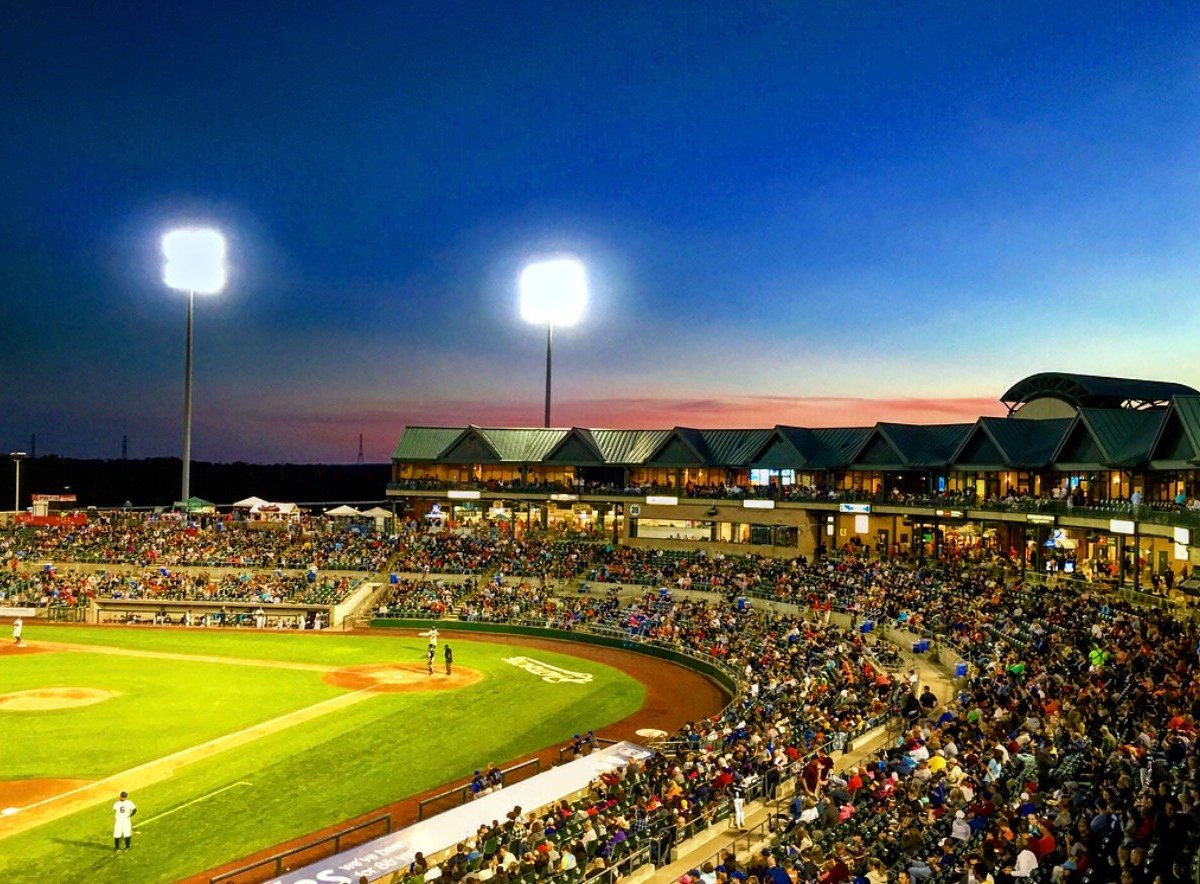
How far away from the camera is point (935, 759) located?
17984mm

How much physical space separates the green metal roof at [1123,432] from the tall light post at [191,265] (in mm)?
53792

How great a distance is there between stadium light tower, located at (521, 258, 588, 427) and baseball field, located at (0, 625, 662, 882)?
2807 centimetres

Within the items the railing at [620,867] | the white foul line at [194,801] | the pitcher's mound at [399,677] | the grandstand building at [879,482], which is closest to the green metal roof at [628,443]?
the grandstand building at [879,482]

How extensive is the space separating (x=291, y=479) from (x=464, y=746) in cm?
17811

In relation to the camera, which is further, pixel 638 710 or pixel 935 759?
pixel 638 710

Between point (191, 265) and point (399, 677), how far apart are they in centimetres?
3806

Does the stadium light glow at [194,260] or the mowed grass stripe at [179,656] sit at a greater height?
the stadium light glow at [194,260]

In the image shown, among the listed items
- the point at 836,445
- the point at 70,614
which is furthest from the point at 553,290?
the point at 70,614

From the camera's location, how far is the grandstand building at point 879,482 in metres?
37.1

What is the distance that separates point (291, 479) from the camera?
195500mm

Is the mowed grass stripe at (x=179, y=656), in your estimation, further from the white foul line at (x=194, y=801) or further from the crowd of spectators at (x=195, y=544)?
the white foul line at (x=194, y=801)

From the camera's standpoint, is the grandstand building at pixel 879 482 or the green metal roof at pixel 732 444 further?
the green metal roof at pixel 732 444

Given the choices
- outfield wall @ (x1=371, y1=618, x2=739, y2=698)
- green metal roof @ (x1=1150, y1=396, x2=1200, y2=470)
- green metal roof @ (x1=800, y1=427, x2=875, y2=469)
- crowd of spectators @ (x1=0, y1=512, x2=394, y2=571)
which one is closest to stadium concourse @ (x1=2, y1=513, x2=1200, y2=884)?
outfield wall @ (x1=371, y1=618, x2=739, y2=698)

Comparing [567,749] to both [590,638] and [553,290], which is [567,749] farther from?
[553,290]
